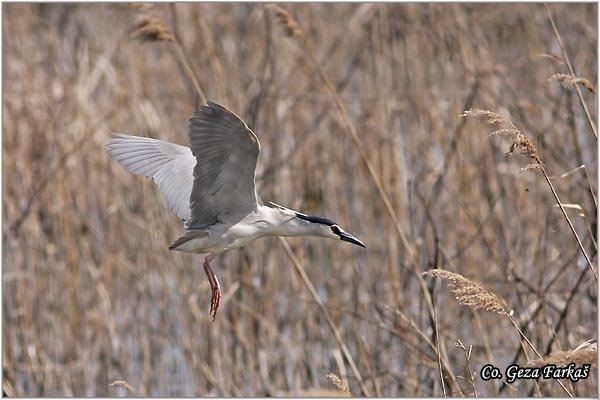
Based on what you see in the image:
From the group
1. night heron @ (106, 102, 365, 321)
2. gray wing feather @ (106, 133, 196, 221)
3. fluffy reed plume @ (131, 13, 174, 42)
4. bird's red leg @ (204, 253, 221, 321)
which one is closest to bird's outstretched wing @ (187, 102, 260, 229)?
night heron @ (106, 102, 365, 321)

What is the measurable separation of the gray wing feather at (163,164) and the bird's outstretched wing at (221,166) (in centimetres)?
37

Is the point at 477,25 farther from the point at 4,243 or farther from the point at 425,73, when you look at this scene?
the point at 4,243

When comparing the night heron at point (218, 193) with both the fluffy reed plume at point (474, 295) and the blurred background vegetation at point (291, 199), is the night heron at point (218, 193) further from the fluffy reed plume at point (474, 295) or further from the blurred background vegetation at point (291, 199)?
the fluffy reed plume at point (474, 295)

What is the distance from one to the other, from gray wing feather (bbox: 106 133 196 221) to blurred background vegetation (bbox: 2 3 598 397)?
23.8 inches

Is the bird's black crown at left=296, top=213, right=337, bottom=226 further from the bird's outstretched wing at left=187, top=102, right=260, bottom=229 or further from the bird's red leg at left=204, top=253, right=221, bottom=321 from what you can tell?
the bird's red leg at left=204, top=253, right=221, bottom=321

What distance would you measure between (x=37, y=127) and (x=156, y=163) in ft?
5.73

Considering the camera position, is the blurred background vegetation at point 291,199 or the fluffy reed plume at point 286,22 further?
the blurred background vegetation at point 291,199

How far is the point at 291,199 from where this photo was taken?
18.0 ft

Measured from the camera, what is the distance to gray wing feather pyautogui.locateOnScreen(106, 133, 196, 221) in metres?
3.94

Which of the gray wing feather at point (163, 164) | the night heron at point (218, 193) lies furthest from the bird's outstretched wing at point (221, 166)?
the gray wing feather at point (163, 164)

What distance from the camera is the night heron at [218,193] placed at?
3.16 meters

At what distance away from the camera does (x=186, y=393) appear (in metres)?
4.99

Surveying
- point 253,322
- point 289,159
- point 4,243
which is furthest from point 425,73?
point 4,243

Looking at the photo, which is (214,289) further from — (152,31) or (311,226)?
(152,31)
